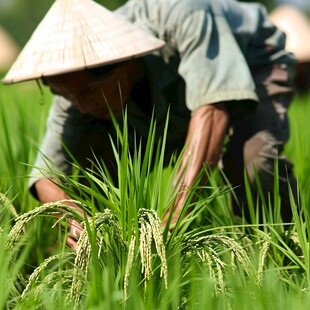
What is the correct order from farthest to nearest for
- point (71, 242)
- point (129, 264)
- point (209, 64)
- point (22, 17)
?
point (22, 17), point (209, 64), point (71, 242), point (129, 264)

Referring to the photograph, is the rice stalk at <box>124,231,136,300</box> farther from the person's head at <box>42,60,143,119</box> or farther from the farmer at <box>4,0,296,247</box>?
the person's head at <box>42,60,143,119</box>

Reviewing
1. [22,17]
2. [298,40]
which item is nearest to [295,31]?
[298,40]

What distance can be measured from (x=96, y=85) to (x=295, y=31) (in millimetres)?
6518

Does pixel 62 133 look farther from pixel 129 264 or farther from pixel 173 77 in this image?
pixel 129 264

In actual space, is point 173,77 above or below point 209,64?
below

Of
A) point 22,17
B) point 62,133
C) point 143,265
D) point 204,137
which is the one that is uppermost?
point 143,265

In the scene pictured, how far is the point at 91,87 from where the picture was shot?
2031mm

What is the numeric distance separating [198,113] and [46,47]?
1.21ft

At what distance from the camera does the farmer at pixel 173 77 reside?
1.96 meters

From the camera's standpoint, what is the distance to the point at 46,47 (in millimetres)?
1970

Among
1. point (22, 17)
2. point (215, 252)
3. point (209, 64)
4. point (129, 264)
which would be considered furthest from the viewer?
point (22, 17)

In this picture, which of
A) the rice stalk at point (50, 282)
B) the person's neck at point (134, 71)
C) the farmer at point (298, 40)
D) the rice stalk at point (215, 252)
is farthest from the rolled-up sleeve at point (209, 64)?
the farmer at point (298, 40)

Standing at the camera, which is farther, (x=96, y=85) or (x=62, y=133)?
(x=62, y=133)

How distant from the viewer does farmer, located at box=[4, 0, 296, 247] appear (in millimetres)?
1955
